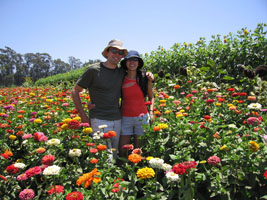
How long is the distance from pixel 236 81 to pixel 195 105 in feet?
7.60

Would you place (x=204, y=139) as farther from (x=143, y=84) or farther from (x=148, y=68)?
(x=148, y=68)

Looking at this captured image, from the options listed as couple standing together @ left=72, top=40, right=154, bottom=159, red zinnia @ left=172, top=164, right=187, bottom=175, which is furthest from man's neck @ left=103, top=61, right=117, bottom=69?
red zinnia @ left=172, top=164, right=187, bottom=175

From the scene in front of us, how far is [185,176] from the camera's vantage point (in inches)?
71.4

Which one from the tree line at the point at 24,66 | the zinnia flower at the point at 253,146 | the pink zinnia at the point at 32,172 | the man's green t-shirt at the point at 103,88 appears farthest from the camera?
the tree line at the point at 24,66

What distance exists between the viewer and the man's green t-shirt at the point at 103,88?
252 centimetres

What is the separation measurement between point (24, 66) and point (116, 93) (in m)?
85.3

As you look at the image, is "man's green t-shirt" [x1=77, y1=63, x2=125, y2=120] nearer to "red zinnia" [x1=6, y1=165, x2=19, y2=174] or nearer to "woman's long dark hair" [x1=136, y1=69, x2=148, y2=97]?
"woman's long dark hair" [x1=136, y1=69, x2=148, y2=97]

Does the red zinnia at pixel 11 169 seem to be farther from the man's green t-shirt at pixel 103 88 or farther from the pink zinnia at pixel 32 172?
the man's green t-shirt at pixel 103 88

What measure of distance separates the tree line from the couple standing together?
63700 mm

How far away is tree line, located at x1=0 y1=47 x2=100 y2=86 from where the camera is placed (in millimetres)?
65000

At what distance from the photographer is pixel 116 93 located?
103 inches

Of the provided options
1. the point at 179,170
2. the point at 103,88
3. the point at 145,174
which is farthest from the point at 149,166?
the point at 103,88

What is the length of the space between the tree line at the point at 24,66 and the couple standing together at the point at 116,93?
209 ft

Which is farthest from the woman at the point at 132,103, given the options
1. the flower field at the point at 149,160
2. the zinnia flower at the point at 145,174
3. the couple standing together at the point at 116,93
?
the zinnia flower at the point at 145,174
